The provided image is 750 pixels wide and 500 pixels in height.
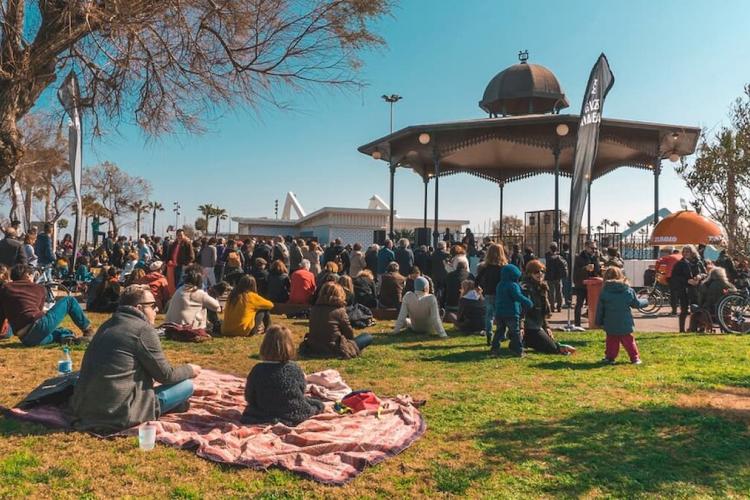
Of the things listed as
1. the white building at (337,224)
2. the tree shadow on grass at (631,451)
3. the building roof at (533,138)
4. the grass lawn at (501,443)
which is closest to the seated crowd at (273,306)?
the grass lawn at (501,443)

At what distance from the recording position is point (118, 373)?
4.42 meters

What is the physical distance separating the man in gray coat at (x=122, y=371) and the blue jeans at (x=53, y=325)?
4.07 metres

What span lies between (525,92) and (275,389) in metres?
19.6

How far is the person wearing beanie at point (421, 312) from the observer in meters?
9.83

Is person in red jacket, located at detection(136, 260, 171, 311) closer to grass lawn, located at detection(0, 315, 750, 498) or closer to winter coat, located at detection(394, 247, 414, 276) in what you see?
grass lawn, located at detection(0, 315, 750, 498)

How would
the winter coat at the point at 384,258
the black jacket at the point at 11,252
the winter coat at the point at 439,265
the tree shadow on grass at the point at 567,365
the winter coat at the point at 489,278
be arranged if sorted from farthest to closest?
the winter coat at the point at 384,258
the winter coat at the point at 439,265
the black jacket at the point at 11,252
the winter coat at the point at 489,278
the tree shadow on grass at the point at 567,365

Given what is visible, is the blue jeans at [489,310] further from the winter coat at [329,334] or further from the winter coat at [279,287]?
the winter coat at [279,287]

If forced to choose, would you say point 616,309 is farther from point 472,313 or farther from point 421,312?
point 421,312

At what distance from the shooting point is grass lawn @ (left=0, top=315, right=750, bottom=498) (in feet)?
12.1

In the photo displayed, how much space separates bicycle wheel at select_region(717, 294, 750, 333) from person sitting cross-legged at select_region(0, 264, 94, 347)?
11057 mm

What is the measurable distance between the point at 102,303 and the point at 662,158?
17665 mm

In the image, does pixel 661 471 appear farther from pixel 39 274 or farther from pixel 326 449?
pixel 39 274

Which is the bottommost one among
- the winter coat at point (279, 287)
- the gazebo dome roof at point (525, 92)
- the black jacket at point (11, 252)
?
the winter coat at point (279, 287)

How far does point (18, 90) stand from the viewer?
5.72 m
